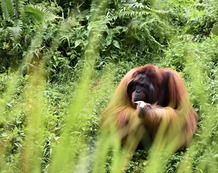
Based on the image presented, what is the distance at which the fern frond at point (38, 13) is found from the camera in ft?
14.9

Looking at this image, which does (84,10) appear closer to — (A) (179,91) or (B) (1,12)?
(B) (1,12)

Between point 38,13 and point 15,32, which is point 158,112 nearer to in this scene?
point 15,32

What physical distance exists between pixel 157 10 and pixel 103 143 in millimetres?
3949

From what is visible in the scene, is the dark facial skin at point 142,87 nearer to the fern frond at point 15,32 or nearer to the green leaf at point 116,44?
the green leaf at point 116,44

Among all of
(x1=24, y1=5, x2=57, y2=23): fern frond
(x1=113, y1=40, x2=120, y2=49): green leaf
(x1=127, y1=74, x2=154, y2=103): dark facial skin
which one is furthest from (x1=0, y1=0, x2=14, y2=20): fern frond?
(x1=127, y1=74, x2=154, y2=103): dark facial skin

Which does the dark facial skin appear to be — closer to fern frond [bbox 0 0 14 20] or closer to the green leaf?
the green leaf

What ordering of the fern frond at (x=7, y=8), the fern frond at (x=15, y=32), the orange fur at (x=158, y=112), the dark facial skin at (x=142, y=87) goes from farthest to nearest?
1. the fern frond at (x=7, y=8)
2. the fern frond at (x=15, y=32)
3. the dark facial skin at (x=142, y=87)
4. the orange fur at (x=158, y=112)

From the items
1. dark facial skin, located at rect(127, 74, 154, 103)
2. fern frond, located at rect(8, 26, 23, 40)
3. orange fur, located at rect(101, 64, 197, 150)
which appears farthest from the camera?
fern frond, located at rect(8, 26, 23, 40)

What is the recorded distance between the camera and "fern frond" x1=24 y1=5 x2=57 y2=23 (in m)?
4.53

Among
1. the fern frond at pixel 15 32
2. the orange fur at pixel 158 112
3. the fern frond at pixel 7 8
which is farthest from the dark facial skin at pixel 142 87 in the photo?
the fern frond at pixel 7 8

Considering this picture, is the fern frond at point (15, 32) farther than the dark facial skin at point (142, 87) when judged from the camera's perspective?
Yes

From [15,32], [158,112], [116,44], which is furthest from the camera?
[116,44]

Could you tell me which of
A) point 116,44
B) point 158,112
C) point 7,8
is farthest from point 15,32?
point 158,112

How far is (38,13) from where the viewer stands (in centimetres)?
462
